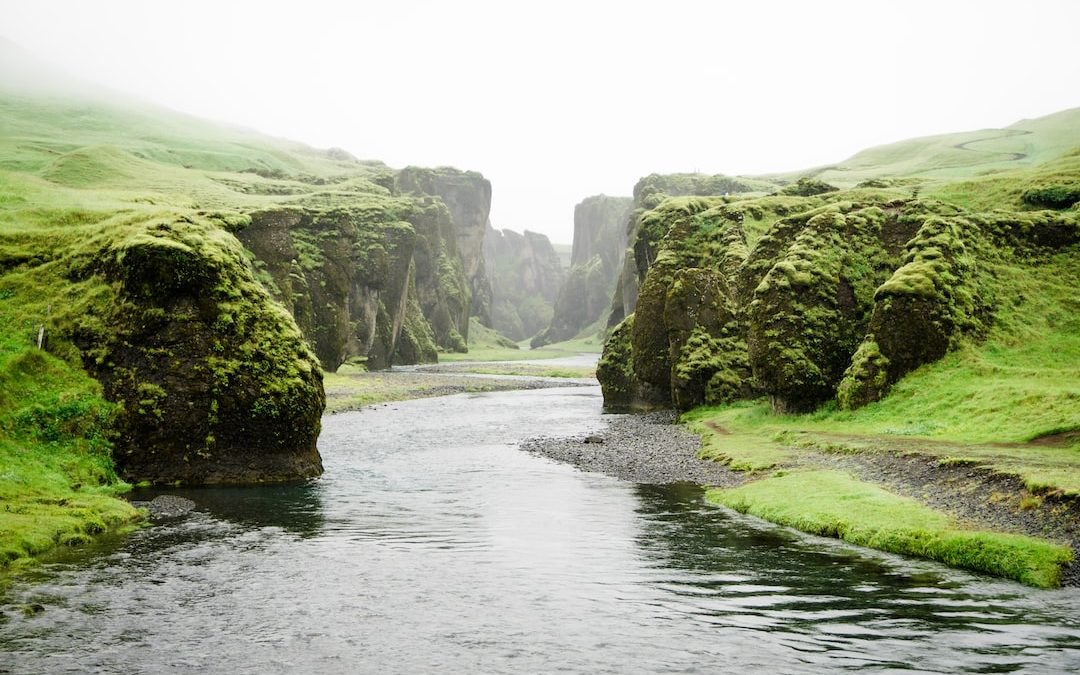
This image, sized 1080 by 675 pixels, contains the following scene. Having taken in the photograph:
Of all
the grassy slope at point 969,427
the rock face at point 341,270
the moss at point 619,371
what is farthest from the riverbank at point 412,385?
the grassy slope at point 969,427

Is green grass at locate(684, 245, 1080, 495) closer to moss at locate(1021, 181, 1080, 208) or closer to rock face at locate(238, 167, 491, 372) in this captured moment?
moss at locate(1021, 181, 1080, 208)

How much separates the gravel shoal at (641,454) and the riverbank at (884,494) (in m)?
0.07

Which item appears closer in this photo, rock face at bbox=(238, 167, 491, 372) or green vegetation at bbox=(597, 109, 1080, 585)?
green vegetation at bbox=(597, 109, 1080, 585)

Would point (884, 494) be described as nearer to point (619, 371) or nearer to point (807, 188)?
point (619, 371)

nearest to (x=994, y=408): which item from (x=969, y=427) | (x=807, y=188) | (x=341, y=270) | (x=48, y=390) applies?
(x=969, y=427)

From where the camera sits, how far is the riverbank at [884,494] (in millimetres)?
22703

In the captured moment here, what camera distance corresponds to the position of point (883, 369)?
4744 centimetres

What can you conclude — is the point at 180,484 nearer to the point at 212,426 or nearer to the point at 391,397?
the point at 212,426

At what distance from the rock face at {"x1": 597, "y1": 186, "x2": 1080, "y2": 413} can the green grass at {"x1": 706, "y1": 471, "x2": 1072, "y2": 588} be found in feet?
55.2

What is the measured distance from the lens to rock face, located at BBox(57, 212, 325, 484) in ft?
122

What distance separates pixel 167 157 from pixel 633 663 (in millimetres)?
198306

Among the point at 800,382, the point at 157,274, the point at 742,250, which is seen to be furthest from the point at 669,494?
the point at 742,250

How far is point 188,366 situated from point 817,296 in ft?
133

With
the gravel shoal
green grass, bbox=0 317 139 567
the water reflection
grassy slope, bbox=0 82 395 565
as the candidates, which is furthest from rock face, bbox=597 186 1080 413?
green grass, bbox=0 317 139 567
